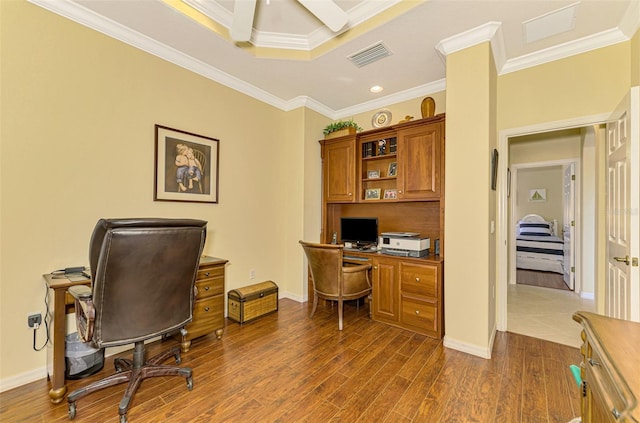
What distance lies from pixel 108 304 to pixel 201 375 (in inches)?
36.7

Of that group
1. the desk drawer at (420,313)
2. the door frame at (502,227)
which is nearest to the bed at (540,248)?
the door frame at (502,227)

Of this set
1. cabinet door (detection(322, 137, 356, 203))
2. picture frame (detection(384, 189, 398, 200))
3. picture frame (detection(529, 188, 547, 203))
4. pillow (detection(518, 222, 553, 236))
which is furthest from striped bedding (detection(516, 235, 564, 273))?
cabinet door (detection(322, 137, 356, 203))

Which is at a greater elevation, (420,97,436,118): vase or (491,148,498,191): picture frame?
(420,97,436,118): vase

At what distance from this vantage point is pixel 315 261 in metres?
3.05

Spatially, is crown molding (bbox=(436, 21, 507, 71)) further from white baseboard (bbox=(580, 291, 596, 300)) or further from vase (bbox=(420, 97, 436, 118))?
white baseboard (bbox=(580, 291, 596, 300))

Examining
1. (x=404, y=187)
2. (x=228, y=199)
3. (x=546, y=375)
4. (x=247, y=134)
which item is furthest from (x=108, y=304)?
(x=546, y=375)

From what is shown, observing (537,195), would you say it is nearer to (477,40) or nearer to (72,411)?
(477,40)

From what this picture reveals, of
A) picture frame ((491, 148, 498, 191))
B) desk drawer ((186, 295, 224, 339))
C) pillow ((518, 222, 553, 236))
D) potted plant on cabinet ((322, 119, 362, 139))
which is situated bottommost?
desk drawer ((186, 295, 224, 339))

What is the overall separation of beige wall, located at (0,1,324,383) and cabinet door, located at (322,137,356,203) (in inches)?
48.2

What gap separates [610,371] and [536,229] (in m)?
A: 7.19

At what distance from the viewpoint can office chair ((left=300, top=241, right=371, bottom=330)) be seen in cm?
290

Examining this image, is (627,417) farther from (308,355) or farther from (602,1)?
(602,1)

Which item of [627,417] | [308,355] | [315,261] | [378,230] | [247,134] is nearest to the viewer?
[627,417]

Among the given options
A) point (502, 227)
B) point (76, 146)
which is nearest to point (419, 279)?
point (502, 227)
